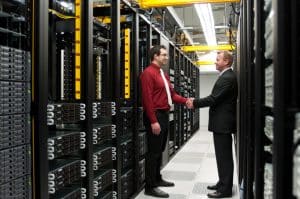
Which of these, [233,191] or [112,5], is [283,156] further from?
[233,191]

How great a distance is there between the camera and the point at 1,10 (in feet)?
6.49

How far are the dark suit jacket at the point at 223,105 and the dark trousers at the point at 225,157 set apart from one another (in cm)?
9

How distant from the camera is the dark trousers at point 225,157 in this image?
12.4ft

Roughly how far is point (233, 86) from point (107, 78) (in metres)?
1.42

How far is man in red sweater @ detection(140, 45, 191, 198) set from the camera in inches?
149

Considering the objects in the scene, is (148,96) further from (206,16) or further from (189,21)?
(189,21)

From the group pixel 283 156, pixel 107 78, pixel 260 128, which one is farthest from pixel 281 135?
pixel 107 78

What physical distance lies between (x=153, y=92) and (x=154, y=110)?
0.21m

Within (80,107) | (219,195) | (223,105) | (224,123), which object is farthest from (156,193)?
(80,107)

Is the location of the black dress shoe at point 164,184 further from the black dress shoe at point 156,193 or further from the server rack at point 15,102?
the server rack at point 15,102

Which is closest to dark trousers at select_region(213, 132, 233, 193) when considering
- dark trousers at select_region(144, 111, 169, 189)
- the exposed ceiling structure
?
dark trousers at select_region(144, 111, 169, 189)

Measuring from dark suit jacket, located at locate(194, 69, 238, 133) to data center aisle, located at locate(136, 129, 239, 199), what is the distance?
823mm

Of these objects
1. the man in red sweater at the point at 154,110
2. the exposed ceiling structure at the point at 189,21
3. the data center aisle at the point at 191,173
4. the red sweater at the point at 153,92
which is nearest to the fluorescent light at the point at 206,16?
the exposed ceiling structure at the point at 189,21

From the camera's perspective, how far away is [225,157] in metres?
3.80
